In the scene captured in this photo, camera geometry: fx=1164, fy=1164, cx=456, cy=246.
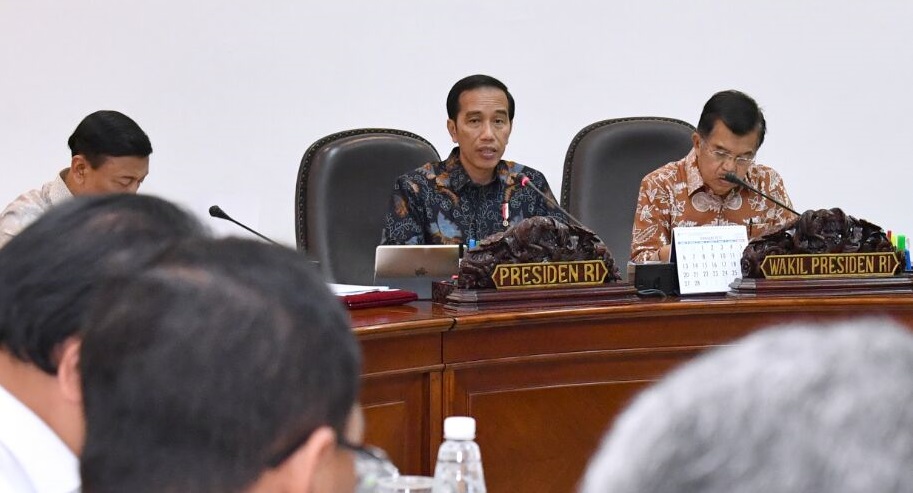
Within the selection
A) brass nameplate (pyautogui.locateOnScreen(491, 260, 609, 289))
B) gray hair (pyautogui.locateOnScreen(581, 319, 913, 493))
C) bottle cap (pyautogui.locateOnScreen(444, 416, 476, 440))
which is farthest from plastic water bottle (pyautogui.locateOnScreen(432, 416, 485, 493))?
brass nameplate (pyautogui.locateOnScreen(491, 260, 609, 289))

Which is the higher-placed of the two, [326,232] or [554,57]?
[554,57]

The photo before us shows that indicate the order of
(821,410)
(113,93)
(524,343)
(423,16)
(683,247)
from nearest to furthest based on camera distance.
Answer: (821,410) → (524,343) → (683,247) → (113,93) → (423,16)

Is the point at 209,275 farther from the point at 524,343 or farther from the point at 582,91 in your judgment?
the point at 582,91

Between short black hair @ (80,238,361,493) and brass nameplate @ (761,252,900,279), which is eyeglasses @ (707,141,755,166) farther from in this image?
A: short black hair @ (80,238,361,493)

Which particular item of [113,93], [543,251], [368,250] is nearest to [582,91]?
[368,250]

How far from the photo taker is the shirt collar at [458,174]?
3.38 metres

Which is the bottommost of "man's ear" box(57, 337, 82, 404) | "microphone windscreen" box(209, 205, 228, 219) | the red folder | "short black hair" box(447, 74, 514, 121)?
"man's ear" box(57, 337, 82, 404)

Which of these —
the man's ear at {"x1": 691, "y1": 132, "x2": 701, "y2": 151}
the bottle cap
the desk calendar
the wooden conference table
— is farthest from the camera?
the man's ear at {"x1": 691, "y1": 132, "x2": 701, "y2": 151}

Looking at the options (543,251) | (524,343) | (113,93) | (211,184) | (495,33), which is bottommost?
(524,343)

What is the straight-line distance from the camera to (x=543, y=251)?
8.10 ft

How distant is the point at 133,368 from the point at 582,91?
383cm

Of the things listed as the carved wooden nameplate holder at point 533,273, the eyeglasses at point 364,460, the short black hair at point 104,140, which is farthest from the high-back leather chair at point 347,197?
the eyeglasses at point 364,460

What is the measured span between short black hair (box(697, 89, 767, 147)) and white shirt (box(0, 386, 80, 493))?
2.49 m

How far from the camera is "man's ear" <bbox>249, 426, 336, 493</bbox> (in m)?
0.63
